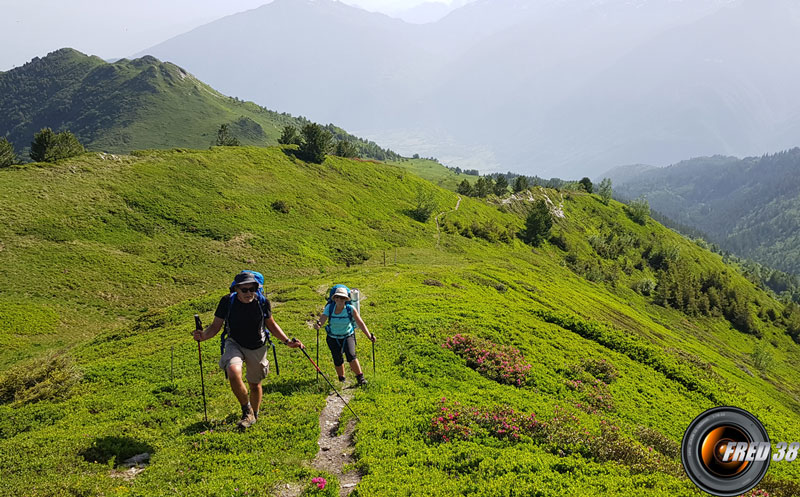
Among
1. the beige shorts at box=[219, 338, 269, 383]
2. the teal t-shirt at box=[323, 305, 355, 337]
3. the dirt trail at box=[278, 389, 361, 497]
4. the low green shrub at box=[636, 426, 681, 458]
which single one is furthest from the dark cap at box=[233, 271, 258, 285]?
the low green shrub at box=[636, 426, 681, 458]

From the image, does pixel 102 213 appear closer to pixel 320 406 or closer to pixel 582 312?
pixel 320 406

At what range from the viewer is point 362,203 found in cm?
8225

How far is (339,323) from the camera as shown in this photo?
43.5 feet

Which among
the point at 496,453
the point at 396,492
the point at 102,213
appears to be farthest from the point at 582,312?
the point at 102,213

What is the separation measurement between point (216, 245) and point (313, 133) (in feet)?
161

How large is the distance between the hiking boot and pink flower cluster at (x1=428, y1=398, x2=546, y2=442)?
19.1 feet

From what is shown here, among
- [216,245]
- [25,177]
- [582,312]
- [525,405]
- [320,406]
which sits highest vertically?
[25,177]

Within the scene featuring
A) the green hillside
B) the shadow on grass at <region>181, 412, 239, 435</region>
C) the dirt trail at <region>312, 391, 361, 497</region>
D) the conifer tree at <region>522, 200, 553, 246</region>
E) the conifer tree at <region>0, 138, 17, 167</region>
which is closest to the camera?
the dirt trail at <region>312, 391, 361, 497</region>

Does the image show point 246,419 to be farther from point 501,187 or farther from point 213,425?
point 501,187

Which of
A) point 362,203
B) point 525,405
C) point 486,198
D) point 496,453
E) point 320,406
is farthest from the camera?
point 486,198

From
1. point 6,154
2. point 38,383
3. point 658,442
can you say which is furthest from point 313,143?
point 658,442

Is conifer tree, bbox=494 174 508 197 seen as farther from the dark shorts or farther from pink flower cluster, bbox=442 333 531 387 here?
the dark shorts

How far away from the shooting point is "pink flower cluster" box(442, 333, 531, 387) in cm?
1723

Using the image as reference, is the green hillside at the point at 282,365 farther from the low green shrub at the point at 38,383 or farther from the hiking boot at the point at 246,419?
the hiking boot at the point at 246,419
